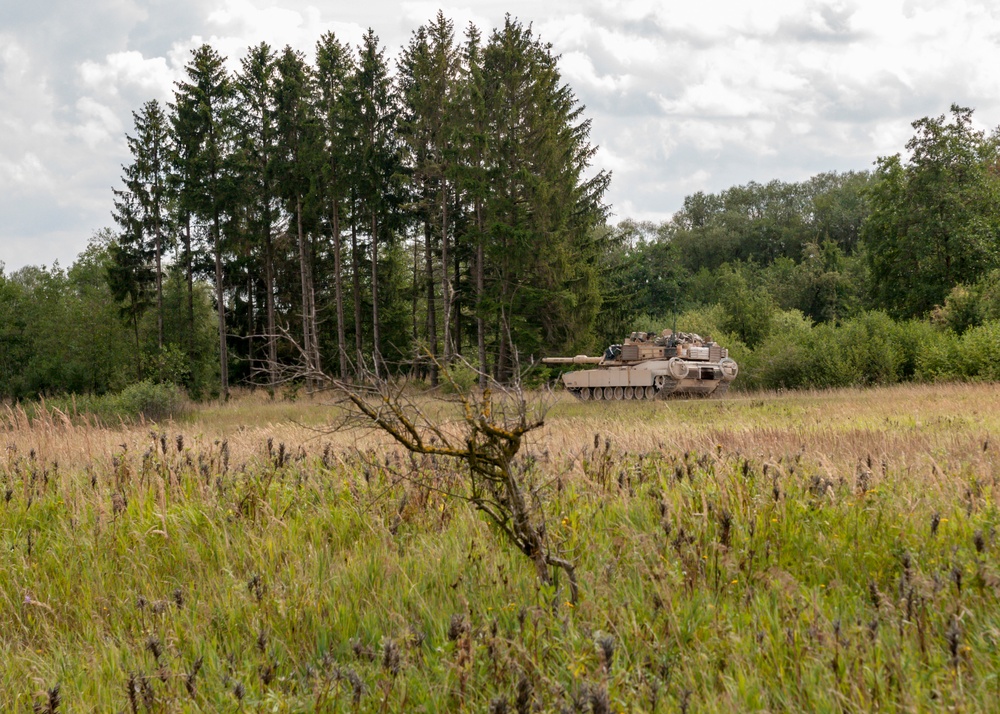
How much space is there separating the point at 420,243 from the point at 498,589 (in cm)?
4318

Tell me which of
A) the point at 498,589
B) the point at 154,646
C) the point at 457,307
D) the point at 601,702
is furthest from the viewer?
the point at 457,307

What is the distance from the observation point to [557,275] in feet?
108

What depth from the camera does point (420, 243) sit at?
46.6 m

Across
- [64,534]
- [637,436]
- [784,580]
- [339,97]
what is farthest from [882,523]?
[339,97]

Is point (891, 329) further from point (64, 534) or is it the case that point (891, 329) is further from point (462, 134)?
point (64, 534)

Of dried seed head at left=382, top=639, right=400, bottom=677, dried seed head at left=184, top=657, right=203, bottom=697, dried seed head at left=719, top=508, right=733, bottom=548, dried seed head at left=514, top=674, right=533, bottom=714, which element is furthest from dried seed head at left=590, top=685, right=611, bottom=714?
dried seed head at left=719, top=508, right=733, bottom=548

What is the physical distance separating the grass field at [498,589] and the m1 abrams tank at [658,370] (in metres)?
20.9

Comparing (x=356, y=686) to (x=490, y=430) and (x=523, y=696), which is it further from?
(x=490, y=430)

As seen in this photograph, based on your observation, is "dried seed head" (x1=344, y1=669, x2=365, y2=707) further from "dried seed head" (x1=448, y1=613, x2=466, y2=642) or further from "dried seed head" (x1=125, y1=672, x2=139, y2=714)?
"dried seed head" (x1=125, y1=672, x2=139, y2=714)

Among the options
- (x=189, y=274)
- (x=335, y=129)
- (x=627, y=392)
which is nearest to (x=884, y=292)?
(x=627, y=392)

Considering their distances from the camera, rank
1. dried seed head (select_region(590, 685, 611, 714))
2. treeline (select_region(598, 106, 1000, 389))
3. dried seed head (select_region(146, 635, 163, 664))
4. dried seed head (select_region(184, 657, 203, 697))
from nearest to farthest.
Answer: dried seed head (select_region(590, 685, 611, 714)) → dried seed head (select_region(184, 657, 203, 697)) → dried seed head (select_region(146, 635, 163, 664)) → treeline (select_region(598, 106, 1000, 389))

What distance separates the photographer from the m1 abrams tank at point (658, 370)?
93.0 ft

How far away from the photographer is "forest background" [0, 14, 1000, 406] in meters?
32.4

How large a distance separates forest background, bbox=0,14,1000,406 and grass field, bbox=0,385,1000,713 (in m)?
22.2
